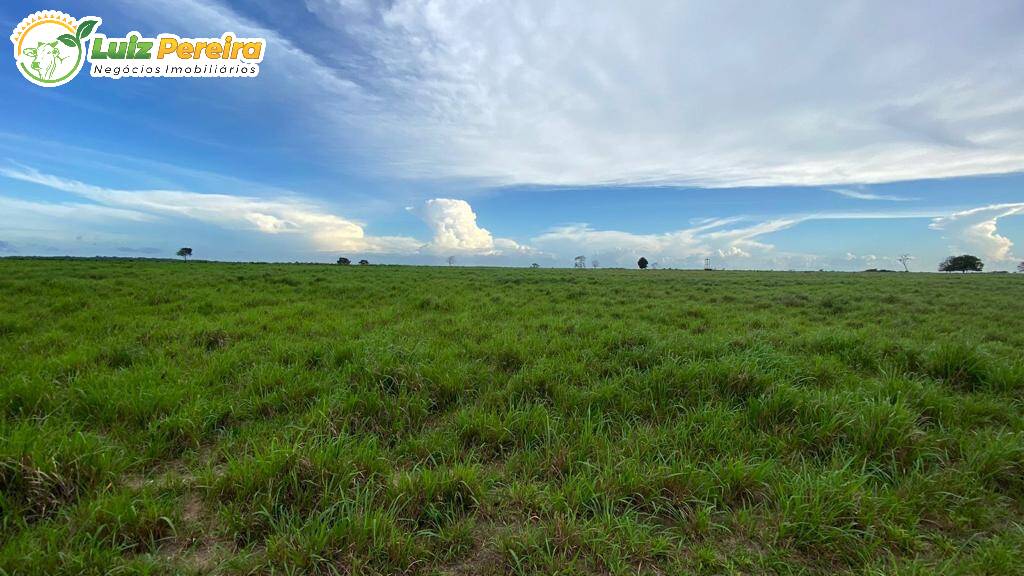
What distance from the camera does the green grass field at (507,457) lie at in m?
2.26

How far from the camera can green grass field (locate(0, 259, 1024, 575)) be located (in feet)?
7.42

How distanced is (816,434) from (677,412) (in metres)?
1.15

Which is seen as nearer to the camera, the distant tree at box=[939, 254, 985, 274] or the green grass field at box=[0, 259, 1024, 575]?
the green grass field at box=[0, 259, 1024, 575]

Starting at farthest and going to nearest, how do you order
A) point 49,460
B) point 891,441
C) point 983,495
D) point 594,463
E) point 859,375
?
1. point 859,375
2. point 891,441
3. point 594,463
4. point 983,495
5. point 49,460

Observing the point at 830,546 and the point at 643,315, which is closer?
the point at 830,546

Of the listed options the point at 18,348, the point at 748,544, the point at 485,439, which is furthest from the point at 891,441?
the point at 18,348

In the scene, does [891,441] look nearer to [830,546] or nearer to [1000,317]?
[830,546]

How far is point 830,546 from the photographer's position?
7.67ft

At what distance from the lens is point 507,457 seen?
10.7 ft

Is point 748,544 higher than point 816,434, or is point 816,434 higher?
point 816,434

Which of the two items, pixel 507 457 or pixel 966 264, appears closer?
pixel 507 457

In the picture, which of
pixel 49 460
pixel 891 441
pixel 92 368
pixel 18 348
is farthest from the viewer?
pixel 18 348

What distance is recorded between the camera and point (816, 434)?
350 cm

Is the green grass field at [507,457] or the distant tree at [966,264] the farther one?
the distant tree at [966,264]
